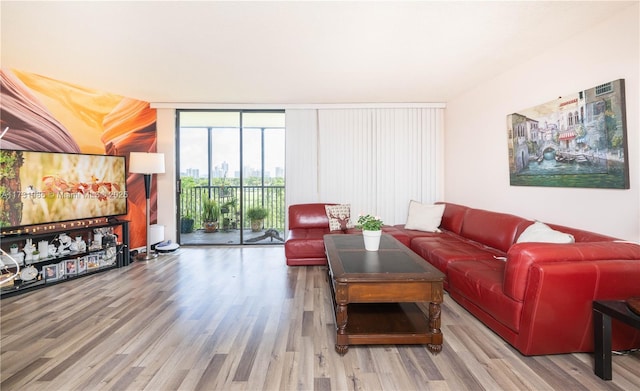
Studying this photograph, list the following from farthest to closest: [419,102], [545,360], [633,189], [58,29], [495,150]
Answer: [419,102] → [495,150] → [58,29] → [633,189] → [545,360]

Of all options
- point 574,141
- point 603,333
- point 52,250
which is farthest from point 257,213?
point 603,333

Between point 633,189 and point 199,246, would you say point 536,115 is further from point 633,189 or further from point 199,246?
point 199,246

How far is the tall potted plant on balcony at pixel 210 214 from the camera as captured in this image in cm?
545

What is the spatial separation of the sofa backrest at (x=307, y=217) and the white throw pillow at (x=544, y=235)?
8.78ft

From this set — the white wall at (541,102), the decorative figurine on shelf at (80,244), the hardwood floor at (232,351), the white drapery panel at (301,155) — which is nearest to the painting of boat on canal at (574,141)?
the white wall at (541,102)

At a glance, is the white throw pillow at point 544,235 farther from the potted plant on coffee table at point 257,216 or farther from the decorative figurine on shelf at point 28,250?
the decorative figurine on shelf at point 28,250

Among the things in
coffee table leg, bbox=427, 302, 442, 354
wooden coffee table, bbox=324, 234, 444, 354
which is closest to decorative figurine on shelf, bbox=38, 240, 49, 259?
wooden coffee table, bbox=324, 234, 444, 354

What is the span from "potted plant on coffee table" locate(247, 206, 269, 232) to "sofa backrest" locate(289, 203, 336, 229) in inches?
40.1

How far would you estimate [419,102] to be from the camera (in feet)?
15.7

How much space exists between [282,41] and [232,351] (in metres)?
2.65

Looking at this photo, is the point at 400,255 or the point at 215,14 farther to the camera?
the point at 400,255

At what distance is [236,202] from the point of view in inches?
209

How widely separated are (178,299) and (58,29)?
8.78 feet

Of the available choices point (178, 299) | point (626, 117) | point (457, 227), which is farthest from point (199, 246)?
point (626, 117)
